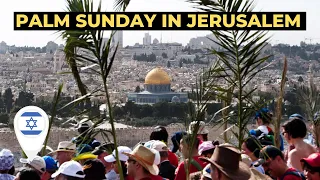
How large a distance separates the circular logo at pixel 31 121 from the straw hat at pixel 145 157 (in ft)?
9.60

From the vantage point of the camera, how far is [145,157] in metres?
4.52

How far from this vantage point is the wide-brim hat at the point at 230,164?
10.7 ft

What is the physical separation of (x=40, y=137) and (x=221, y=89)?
239 cm

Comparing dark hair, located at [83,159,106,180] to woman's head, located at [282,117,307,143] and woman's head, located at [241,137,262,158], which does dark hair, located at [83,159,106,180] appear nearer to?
woman's head, located at [241,137,262,158]

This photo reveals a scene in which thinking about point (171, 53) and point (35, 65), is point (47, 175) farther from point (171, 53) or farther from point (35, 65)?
point (171, 53)

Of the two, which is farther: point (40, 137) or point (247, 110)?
point (40, 137)

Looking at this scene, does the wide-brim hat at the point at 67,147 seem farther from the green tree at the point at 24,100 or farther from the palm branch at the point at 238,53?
the green tree at the point at 24,100

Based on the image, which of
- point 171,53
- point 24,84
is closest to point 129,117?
point 24,84

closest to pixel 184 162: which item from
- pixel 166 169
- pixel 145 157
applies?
pixel 145 157

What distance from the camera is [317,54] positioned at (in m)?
129

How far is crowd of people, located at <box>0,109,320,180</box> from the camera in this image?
142 inches

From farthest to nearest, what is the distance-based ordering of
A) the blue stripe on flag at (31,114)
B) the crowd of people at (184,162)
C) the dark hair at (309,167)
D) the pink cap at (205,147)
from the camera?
the blue stripe on flag at (31,114)
the pink cap at (205,147)
the dark hair at (309,167)
the crowd of people at (184,162)

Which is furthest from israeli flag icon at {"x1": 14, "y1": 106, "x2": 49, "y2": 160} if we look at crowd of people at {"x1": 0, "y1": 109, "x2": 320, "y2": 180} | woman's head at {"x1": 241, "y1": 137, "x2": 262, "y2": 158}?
woman's head at {"x1": 241, "y1": 137, "x2": 262, "y2": 158}

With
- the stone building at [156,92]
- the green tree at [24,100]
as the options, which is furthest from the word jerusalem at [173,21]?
the stone building at [156,92]
